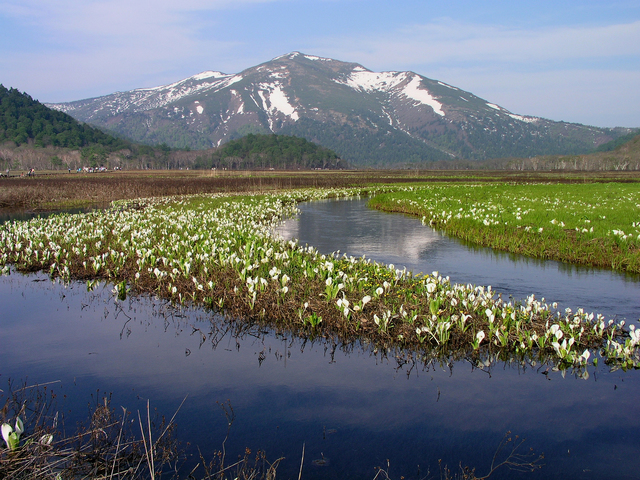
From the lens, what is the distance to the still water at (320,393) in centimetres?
571

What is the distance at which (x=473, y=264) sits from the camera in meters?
15.9

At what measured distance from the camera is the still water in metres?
5.71

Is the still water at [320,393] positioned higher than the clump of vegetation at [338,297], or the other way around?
the clump of vegetation at [338,297]

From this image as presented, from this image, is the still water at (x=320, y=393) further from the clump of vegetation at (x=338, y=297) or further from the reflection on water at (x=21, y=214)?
the reflection on water at (x=21, y=214)

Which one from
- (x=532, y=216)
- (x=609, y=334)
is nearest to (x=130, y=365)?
(x=609, y=334)

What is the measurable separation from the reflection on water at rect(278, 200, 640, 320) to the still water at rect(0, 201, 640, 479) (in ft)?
1.97

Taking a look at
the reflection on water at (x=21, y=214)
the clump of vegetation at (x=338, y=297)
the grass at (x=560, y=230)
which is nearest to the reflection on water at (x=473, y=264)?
the grass at (x=560, y=230)

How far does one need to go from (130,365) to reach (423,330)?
16.4 feet

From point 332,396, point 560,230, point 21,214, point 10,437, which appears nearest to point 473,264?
point 560,230

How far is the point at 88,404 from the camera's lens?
6.67m

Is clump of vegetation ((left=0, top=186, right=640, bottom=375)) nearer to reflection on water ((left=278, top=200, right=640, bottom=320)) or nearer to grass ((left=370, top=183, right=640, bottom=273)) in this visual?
reflection on water ((left=278, top=200, right=640, bottom=320))

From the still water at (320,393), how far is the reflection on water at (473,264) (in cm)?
60

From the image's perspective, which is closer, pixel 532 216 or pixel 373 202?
pixel 532 216

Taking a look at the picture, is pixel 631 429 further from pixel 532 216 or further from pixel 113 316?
pixel 532 216
